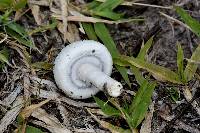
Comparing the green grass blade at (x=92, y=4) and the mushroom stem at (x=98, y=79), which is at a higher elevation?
the green grass blade at (x=92, y=4)

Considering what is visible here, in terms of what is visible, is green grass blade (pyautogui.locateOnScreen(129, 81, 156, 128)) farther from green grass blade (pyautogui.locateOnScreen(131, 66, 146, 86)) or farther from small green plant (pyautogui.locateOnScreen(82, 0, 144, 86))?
small green plant (pyautogui.locateOnScreen(82, 0, 144, 86))

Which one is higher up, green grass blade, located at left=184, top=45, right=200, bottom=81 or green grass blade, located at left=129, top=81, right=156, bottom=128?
green grass blade, located at left=184, top=45, right=200, bottom=81

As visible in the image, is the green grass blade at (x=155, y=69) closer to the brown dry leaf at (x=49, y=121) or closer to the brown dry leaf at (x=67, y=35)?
the brown dry leaf at (x=67, y=35)

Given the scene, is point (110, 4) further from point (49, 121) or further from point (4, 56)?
point (49, 121)

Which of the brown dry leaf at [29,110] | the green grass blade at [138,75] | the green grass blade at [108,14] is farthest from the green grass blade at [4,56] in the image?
the green grass blade at [138,75]

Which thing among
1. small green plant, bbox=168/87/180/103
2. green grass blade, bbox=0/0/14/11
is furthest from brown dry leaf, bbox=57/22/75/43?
small green plant, bbox=168/87/180/103
